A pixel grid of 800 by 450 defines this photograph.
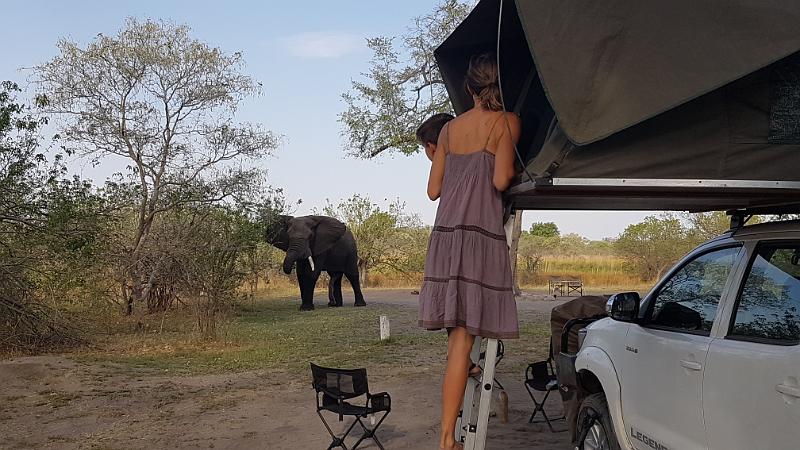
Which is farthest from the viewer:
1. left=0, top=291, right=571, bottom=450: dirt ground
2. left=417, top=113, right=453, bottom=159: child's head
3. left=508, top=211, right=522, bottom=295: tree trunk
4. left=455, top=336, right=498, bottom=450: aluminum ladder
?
left=0, top=291, right=571, bottom=450: dirt ground

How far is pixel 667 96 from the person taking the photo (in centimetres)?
355

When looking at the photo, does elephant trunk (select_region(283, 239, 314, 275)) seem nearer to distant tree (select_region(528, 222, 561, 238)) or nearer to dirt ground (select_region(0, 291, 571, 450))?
dirt ground (select_region(0, 291, 571, 450))

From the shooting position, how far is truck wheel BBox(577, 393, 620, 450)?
16.9 ft

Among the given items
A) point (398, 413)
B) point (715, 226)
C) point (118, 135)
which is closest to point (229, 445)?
point (398, 413)

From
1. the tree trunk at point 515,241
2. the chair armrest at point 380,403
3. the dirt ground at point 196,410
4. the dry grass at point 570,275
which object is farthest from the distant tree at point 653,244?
the chair armrest at point 380,403

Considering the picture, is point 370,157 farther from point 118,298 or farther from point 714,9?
point 714,9

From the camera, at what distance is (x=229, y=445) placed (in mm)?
7801

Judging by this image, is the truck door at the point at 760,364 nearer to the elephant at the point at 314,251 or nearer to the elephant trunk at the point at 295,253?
the elephant at the point at 314,251

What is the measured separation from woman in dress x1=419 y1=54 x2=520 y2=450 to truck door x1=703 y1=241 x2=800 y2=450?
1.05 meters

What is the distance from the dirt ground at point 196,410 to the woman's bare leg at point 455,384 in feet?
10.8

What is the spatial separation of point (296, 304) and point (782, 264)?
83.6ft

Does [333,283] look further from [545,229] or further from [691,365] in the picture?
[545,229]

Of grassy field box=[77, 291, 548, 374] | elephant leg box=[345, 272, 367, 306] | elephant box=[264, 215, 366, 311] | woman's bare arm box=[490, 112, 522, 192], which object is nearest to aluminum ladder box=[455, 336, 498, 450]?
woman's bare arm box=[490, 112, 522, 192]

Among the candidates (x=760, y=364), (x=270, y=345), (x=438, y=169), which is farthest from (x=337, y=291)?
(x=760, y=364)
